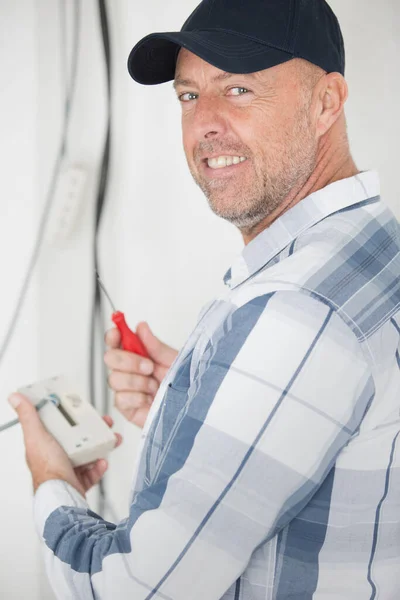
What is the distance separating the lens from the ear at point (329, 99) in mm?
918

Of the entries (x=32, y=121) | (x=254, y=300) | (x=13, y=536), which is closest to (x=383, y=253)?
(x=254, y=300)

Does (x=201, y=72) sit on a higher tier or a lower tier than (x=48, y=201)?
higher

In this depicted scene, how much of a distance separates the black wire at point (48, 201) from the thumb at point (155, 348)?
11.2 inches

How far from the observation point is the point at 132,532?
699 millimetres

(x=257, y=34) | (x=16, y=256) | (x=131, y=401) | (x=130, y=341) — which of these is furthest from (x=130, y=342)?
(x=257, y=34)

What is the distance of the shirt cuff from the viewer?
0.84 metres

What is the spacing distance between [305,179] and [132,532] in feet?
1.72

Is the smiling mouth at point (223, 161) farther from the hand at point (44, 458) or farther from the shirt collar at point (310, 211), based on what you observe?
→ the hand at point (44, 458)

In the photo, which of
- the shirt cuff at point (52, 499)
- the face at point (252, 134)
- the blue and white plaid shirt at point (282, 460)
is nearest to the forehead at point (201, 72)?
the face at point (252, 134)

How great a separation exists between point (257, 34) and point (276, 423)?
20.0 inches

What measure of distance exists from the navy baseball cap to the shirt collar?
18 centimetres

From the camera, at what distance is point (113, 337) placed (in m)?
1.12

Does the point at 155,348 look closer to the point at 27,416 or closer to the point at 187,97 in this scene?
the point at 27,416

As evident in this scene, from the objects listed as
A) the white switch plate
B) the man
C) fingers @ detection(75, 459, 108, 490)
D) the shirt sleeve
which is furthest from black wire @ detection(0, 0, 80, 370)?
the shirt sleeve
